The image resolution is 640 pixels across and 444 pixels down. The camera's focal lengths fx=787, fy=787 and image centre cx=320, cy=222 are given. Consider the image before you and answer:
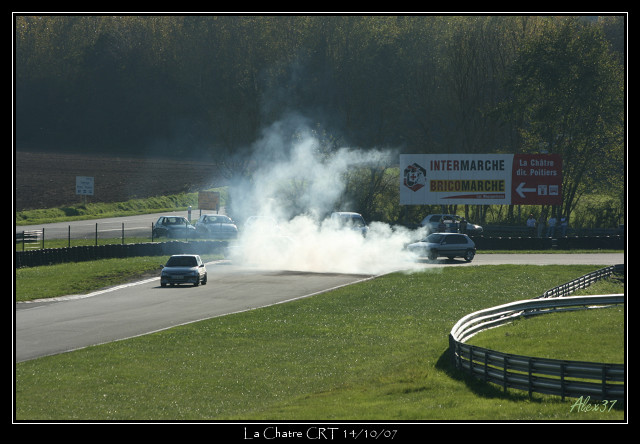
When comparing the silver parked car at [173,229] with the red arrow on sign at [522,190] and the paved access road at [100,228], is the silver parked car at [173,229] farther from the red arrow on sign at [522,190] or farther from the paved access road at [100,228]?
the red arrow on sign at [522,190]

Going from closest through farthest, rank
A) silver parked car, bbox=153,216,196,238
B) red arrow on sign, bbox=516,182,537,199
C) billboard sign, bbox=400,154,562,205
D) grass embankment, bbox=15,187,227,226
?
1. silver parked car, bbox=153,216,196,238
2. billboard sign, bbox=400,154,562,205
3. red arrow on sign, bbox=516,182,537,199
4. grass embankment, bbox=15,187,227,226

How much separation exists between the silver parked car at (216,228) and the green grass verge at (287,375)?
22157 mm

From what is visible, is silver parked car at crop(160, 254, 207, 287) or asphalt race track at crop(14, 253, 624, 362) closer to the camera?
asphalt race track at crop(14, 253, 624, 362)

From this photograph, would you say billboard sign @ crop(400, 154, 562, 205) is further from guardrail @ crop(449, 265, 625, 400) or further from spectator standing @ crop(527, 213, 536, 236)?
guardrail @ crop(449, 265, 625, 400)

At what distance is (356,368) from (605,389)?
6940 mm

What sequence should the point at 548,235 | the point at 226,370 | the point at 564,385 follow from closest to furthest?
the point at 564,385 < the point at 226,370 < the point at 548,235

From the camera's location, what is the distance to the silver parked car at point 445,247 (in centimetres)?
4462

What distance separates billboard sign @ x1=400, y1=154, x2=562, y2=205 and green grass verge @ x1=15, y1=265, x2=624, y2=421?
29.8m

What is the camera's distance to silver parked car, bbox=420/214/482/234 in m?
55.8

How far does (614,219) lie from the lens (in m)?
63.8

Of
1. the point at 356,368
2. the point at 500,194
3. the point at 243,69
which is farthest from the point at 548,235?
the point at 356,368

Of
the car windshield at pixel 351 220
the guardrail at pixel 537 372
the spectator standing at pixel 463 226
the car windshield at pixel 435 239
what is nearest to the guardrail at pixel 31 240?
the car windshield at pixel 351 220

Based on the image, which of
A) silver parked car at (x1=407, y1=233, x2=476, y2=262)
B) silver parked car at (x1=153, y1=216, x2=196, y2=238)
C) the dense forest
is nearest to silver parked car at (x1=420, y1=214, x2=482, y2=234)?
silver parked car at (x1=407, y1=233, x2=476, y2=262)
